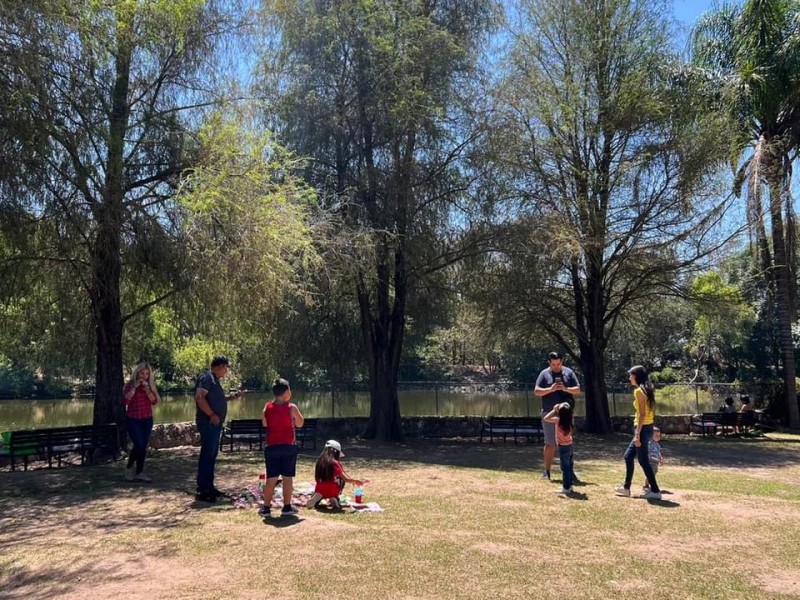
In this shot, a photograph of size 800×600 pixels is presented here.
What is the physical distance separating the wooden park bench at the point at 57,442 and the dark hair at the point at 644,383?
8.75 m

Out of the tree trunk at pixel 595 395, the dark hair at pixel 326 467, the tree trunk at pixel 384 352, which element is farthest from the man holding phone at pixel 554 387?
the tree trunk at pixel 595 395

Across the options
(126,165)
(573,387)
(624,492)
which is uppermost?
(126,165)

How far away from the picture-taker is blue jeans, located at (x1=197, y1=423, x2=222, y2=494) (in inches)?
316

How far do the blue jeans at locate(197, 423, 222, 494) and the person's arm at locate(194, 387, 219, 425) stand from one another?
0.11 meters

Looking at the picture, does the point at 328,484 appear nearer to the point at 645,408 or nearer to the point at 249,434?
the point at 645,408

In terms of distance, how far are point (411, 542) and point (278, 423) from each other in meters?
2.09

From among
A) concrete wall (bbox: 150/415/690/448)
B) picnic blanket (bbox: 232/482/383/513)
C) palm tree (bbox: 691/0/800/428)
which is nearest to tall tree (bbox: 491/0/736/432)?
palm tree (bbox: 691/0/800/428)

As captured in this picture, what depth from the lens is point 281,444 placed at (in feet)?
24.1

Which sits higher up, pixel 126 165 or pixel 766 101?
pixel 766 101

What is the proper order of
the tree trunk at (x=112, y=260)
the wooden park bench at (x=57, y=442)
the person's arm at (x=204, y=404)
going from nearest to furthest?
1. the person's arm at (x=204, y=404)
2. the tree trunk at (x=112, y=260)
3. the wooden park bench at (x=57, y=442)

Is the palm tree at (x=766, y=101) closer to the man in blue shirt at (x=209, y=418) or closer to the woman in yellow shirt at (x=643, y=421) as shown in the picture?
the woman in yellow shirt at (x=643, y=421)

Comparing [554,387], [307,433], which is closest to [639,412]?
[554,387]

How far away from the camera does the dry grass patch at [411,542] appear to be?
504cm

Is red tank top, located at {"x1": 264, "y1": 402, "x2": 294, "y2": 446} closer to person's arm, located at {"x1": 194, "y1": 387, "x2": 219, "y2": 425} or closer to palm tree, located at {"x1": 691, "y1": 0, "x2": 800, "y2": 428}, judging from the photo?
person's arm, located at {"x1": 194, "y1": 387, "x2": 219, "y2": 425}
